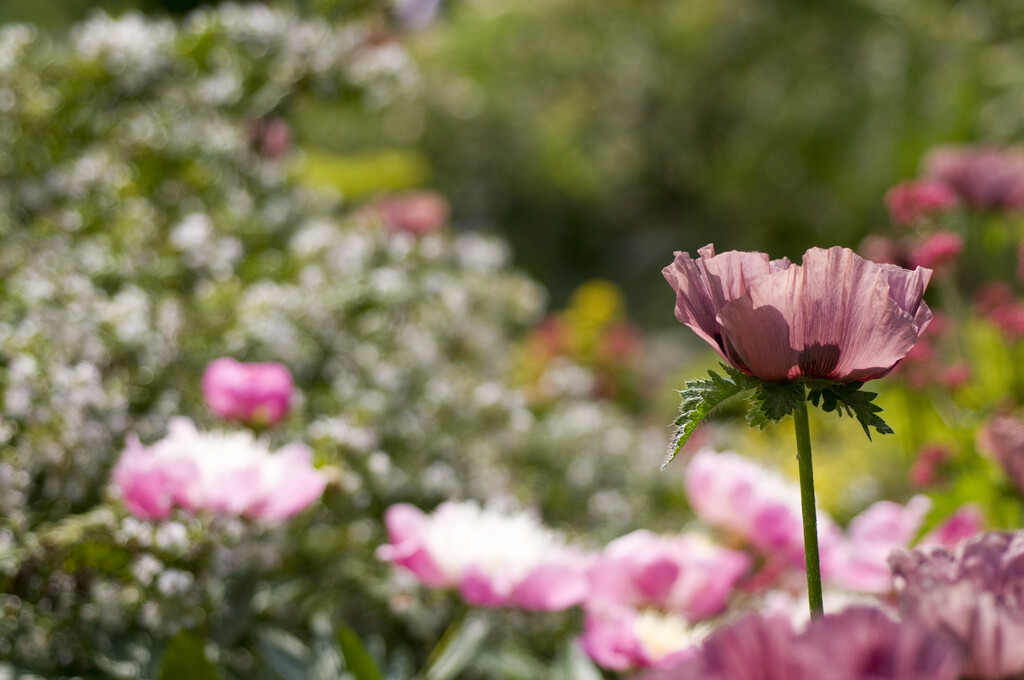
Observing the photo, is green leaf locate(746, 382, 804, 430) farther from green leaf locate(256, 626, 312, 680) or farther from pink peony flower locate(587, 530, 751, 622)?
green leaf locate(256, 626, 312, 680)

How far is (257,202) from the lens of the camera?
88.4 inches

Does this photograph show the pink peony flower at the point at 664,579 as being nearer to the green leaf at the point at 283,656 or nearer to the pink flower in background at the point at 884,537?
the pink flower in background at the point at 884,537

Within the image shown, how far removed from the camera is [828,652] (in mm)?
404

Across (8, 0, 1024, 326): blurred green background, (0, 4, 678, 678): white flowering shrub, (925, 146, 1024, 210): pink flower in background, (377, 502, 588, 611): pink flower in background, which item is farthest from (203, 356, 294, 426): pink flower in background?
(8, 0, 1024, 326): blurred green background

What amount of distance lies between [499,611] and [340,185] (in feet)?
11.4

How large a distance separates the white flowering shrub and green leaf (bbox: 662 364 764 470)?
52cm

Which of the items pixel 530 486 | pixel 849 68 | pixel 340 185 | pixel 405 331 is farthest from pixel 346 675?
pixel 849 68

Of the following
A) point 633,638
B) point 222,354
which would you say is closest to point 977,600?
point 633,638

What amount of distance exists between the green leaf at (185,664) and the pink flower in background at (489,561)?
0.21m

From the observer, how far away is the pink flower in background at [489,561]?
95cm

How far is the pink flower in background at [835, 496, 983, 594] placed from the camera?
1.00 meters

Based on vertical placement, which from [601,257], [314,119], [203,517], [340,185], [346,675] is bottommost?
[346,675]

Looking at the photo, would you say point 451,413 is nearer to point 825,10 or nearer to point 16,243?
point 16,243

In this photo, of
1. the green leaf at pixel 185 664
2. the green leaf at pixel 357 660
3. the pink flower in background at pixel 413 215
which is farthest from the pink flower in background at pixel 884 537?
the pink flower in background at pixel 413 215
